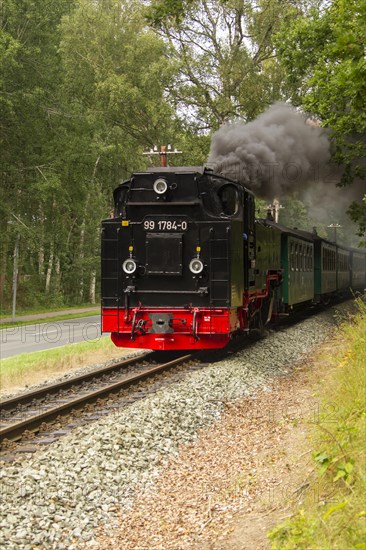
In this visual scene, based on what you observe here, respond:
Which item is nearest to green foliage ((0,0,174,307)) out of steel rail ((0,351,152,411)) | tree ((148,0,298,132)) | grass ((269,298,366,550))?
tree ((148,0,298,132))

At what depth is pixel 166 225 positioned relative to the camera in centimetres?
1127

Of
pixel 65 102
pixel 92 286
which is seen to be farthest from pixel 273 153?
pixel 92 286

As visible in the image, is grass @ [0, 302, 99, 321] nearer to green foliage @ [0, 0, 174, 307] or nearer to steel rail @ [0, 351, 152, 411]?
green foliage @ [0, 0, 174, 307]

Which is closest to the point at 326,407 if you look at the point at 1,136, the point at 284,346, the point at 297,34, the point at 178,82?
the point at 284,346

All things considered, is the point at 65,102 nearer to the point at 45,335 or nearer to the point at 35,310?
the point at 35,310

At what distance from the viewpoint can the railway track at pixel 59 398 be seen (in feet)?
24.9

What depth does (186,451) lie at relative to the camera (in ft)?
23.2

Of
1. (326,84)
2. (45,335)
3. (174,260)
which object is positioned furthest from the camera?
(45,335)

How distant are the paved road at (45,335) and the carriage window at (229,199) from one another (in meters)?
7.71

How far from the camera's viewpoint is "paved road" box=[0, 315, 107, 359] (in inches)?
727

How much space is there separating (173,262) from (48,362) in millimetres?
4325

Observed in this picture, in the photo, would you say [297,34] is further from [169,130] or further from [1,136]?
[1,136]

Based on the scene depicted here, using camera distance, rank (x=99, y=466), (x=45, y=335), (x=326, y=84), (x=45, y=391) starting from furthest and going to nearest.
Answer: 1. (x=45, y=335)
2. (x=326, y=84)
3. (x=45, y=391)
4. (x=99, y=466)

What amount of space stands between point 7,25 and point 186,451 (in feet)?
85.3
